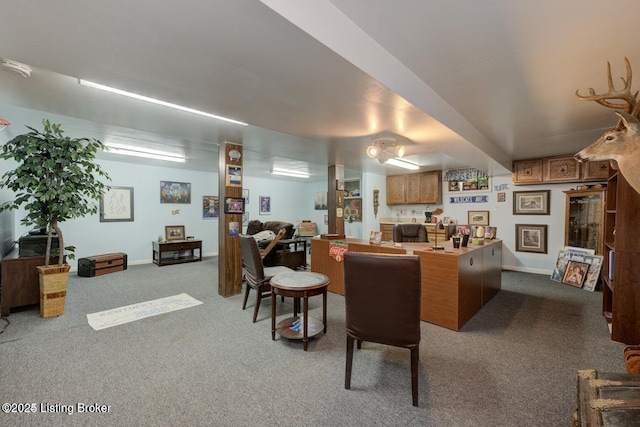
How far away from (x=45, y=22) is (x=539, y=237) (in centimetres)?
752

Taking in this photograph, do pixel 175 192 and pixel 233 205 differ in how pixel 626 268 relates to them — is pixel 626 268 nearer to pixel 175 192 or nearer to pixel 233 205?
pixel 233 205

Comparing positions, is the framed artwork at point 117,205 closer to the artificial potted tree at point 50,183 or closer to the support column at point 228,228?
the artificial potted tree at point 50,183

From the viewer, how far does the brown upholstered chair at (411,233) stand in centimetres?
448

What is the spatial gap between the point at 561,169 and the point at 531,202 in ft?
2.77

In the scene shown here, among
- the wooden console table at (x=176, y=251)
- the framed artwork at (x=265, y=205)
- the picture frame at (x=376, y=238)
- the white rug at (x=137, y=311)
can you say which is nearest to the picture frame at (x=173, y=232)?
the wooden console table at (x=176, y=251)

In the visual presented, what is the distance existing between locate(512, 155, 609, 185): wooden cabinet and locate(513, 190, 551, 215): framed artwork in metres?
0.29

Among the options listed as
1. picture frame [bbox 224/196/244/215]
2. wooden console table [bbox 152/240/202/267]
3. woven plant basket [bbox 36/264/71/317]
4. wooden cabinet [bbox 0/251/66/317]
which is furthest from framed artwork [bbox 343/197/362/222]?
wooden cabinet [bbox 0/251/66/317]

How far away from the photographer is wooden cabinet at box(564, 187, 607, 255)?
15.8 ft

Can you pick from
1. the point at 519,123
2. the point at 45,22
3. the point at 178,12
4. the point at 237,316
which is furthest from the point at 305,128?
the point at 519,123

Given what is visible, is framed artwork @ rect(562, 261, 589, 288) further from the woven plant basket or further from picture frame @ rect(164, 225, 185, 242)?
picture frame @ rect(164, 225, 185, 242)

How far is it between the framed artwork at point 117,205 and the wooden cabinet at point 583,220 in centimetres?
931

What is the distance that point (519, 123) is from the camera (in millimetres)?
3285

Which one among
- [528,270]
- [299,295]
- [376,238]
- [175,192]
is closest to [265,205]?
[175,192]

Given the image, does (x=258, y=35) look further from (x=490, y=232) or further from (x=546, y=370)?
(x=490, y=232)
